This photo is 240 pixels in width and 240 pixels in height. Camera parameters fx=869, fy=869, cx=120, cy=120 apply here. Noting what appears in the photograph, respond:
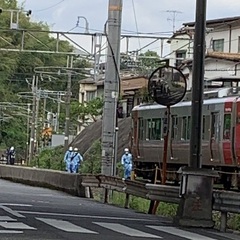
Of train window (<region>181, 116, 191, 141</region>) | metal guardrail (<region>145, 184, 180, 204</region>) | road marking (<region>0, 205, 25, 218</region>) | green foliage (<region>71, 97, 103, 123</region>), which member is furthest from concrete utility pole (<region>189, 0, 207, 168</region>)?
green foliage (<region>71, 97, 103, 123</region>)

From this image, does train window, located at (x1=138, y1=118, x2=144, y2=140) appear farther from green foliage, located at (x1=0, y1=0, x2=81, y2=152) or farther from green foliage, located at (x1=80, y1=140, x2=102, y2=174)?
green foliage, located at (x1=0, y1=0, x2=81, y2=152)

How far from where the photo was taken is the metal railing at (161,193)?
53.8 ft

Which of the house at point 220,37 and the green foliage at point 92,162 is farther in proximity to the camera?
the house at point 220,37

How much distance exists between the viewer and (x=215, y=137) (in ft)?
99.4

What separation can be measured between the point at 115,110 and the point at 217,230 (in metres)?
10.4

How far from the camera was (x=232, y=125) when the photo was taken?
29.2m

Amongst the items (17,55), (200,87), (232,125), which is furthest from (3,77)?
(200,87)

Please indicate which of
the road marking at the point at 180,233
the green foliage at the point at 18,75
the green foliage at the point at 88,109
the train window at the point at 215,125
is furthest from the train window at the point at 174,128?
the green foliage at the point at 18,75

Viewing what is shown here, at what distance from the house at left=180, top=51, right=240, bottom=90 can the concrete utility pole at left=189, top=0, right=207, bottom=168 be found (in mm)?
32532

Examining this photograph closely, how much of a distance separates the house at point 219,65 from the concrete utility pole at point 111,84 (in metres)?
24.1

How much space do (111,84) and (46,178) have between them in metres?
9.63

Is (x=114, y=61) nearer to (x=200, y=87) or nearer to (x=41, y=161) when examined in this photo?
(x=200, y=87)

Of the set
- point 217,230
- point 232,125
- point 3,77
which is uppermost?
point 3,77

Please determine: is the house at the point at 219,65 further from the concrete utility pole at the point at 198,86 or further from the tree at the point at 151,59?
the concrete utility pole at the point at 198,86
